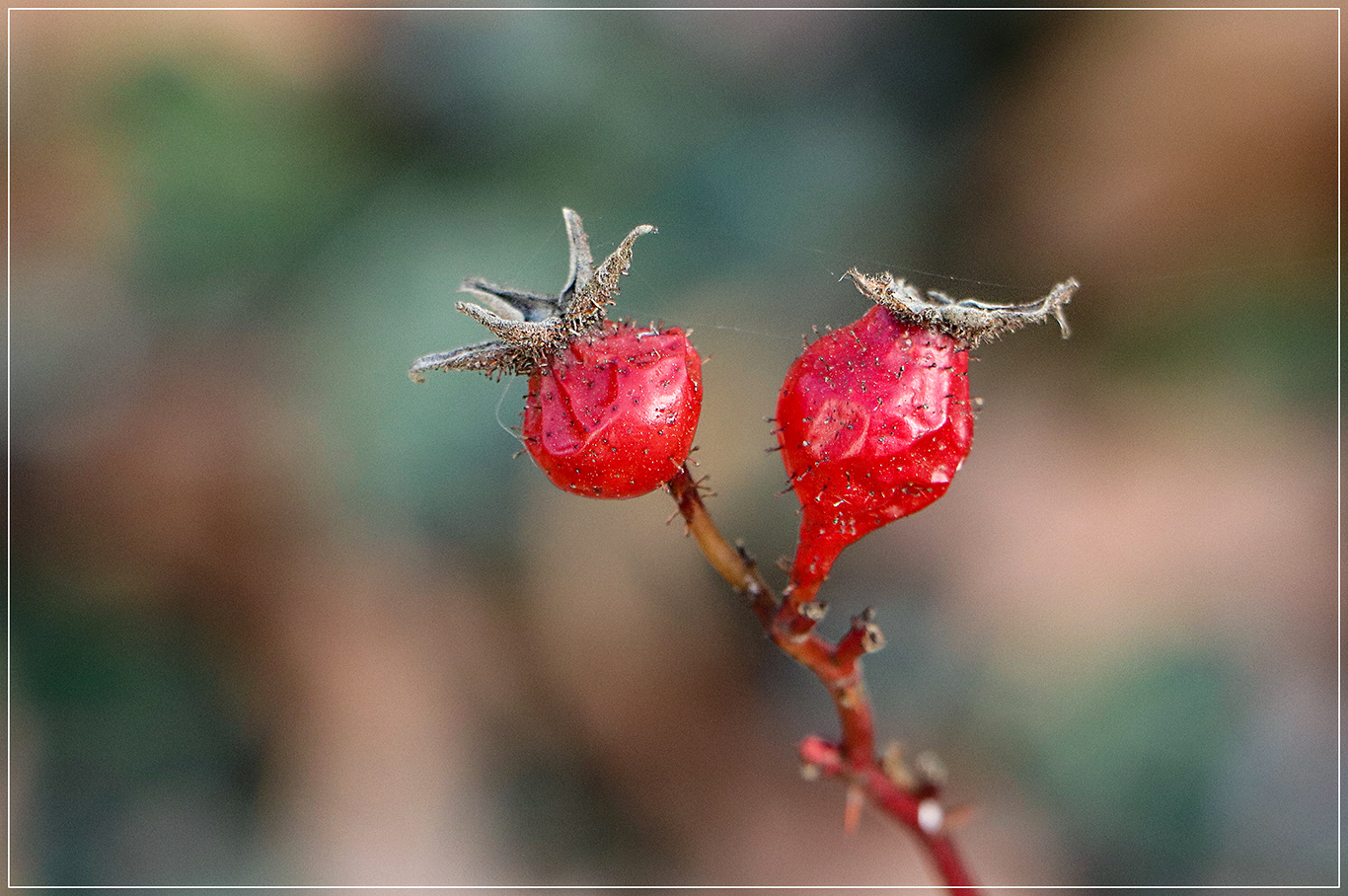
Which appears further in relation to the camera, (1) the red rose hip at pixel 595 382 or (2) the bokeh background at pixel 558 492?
(2) the bokeh background at pixel 558 492

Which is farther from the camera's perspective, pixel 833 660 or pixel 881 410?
pixel 833 660

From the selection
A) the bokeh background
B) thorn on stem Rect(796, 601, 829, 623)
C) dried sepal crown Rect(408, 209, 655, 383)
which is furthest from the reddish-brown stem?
the bokeh background

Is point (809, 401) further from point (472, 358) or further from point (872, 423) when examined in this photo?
point (472, 358)

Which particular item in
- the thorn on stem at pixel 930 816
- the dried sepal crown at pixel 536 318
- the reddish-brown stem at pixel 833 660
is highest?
the dried sepal crown at pixel 536 318

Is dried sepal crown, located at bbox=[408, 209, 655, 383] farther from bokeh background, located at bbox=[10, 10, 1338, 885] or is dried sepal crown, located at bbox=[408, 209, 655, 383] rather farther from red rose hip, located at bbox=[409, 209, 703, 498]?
bokeh background, located at bbox=[10, 10, 1338, 885]

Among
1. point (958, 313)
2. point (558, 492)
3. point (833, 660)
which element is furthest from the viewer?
point (558, 492)

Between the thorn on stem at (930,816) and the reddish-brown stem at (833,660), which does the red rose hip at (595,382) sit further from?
the thorn on stem at (930,816)

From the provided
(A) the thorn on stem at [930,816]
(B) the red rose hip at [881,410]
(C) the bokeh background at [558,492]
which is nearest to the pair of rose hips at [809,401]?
(B) the red rose hip at [881,410]

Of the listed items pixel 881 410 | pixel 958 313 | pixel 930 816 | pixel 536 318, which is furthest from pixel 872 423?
pixel 930 816
